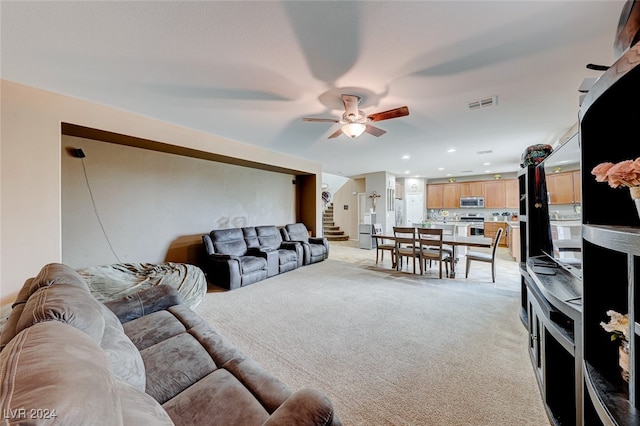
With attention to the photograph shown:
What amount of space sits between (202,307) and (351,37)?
347cm

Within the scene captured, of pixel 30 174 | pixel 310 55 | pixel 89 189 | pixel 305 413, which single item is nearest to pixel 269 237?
pixel 89 189

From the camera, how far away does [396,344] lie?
7.81ft

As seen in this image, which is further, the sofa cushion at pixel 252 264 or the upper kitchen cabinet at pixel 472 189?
the upper kitchen cabinet at pixel 472 189

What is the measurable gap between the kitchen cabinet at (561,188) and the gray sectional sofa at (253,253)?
4050 millimetres

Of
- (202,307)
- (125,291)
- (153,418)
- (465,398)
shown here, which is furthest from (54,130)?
(465,398)

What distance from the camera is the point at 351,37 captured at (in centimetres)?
187

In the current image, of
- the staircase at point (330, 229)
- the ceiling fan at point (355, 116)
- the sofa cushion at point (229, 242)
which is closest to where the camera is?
the ceiling fan at point (355, 116)

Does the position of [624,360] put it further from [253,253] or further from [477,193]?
[477,193]

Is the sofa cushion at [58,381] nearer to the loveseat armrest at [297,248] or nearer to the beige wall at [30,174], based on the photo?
the beige wall at [30,174]

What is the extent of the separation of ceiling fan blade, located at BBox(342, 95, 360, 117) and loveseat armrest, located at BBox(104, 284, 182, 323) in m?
2.60

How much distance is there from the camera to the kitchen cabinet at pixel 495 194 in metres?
8.53

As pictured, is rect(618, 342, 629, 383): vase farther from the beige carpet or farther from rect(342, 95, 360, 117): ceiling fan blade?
rect(342, 95, 360, 117): ceiling fan blade

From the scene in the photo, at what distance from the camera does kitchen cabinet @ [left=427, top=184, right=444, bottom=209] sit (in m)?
9.77

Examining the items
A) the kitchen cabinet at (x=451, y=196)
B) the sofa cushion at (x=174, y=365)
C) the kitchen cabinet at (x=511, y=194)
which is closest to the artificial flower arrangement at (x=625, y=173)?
the sofa cushion at (x=174, y=365)
